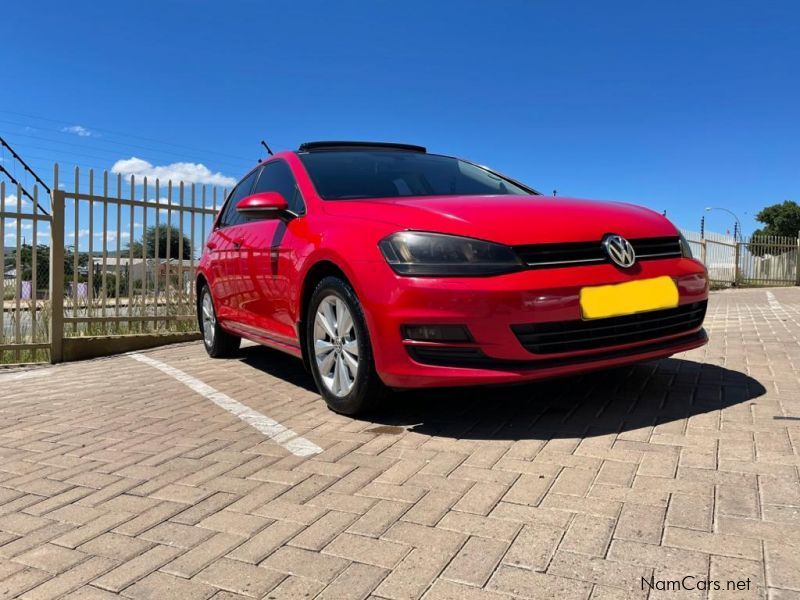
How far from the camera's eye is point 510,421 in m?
3.21

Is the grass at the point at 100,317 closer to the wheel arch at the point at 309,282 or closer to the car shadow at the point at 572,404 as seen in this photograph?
the wheel arch at the point at 309,282

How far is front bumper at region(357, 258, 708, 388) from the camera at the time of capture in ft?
9.30

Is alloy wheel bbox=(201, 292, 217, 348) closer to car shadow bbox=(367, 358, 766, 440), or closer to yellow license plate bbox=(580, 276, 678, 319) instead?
car shadow bbox=(367, 358, 766, 440)

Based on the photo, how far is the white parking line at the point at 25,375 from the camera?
19.0 feet

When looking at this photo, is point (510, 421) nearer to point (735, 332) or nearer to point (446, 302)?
point (446, 302)

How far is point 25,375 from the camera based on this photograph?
595 centimetres

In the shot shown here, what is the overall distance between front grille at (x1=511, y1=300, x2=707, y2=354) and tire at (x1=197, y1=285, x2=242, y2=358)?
3.63 meters

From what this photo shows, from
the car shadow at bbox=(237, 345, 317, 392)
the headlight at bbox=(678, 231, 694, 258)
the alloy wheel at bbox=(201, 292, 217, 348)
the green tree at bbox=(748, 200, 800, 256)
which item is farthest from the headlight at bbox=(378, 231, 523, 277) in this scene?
the green tree at bbox=(748, 200, 800, 256)

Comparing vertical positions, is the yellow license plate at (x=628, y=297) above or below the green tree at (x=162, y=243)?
below

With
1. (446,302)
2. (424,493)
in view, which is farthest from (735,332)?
(424,493)

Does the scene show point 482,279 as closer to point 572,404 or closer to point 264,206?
point 572,404

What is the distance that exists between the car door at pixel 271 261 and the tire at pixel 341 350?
15.8 inches

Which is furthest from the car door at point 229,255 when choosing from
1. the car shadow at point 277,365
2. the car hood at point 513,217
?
the car hood at point 513,217

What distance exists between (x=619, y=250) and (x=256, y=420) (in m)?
2.20
